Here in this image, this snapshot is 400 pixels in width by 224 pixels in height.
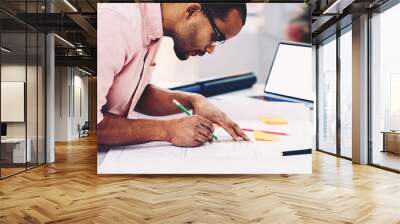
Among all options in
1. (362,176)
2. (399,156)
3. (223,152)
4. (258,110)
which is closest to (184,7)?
(258,110)

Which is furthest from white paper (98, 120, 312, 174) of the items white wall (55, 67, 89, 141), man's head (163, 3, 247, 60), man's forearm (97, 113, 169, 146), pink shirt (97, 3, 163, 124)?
white wall (55, 67, 89, 141)

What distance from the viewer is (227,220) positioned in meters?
3.56

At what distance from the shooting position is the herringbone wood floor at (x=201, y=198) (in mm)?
3670

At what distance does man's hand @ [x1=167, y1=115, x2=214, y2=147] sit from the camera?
5863mm

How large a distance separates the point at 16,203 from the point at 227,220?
8.12ft

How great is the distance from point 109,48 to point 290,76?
2.90 meters

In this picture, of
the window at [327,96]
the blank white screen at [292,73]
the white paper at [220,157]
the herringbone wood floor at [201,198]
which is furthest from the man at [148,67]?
the window at [327,96]

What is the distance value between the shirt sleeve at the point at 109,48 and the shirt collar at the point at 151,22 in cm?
25

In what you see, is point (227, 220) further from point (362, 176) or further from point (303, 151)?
point (362, 176)

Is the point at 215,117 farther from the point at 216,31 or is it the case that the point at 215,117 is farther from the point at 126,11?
the point at 126,11

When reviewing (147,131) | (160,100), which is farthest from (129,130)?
(160,100)

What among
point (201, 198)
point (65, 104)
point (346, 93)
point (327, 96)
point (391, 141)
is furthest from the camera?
point (65, 104)

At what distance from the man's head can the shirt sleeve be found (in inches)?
30.2

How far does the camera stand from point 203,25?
5930 mm
